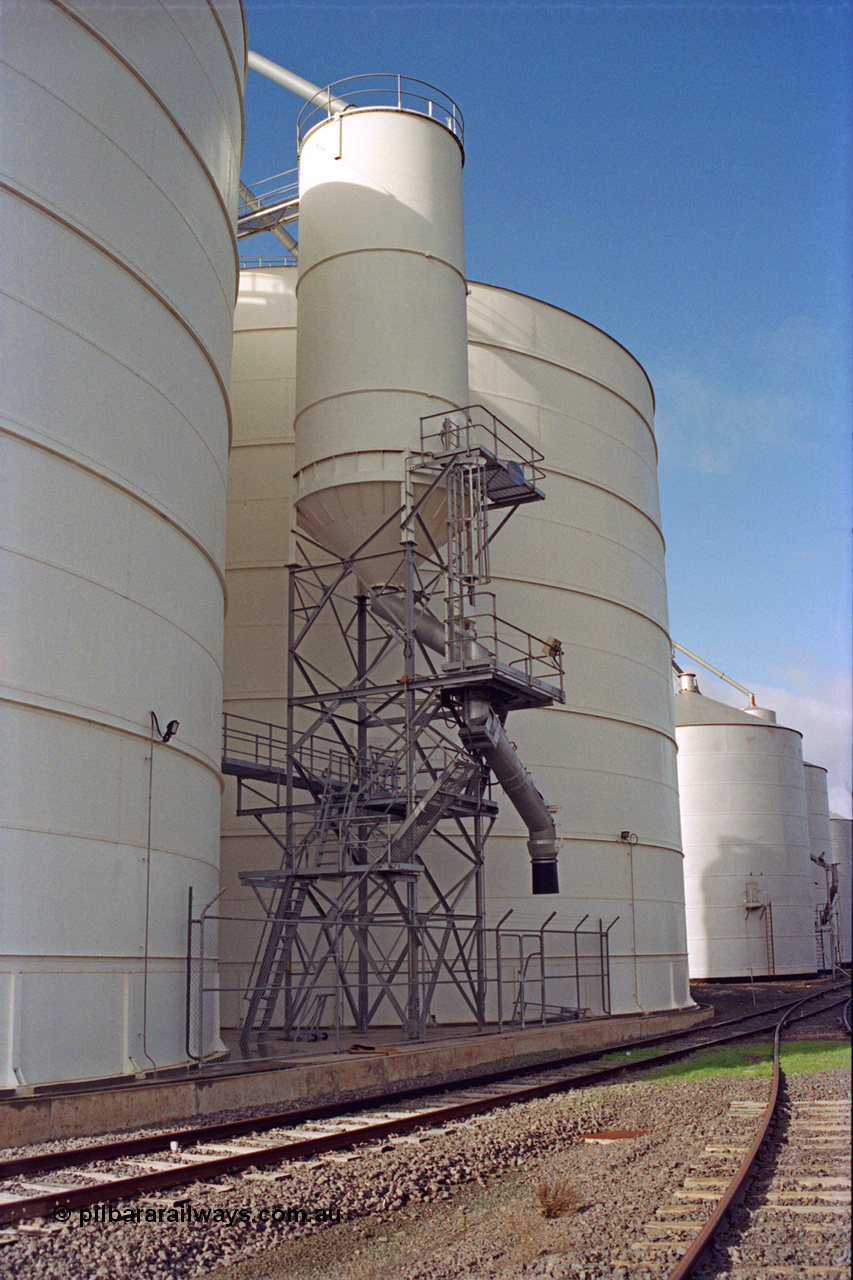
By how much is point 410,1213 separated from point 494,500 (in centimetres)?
1616

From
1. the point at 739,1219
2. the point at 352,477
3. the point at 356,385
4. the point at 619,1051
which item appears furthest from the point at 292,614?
the point at 739,1219

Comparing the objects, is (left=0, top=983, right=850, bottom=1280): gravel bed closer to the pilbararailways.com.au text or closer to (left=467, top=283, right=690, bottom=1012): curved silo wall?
the pilbararailways.com.au text

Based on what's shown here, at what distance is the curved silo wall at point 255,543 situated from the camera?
23.3 meters

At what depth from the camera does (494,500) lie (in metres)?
22.8

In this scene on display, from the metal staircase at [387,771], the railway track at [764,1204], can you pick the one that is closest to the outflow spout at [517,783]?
the metal staircase at [387,771]

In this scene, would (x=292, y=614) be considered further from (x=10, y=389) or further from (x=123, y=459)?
(x=10, y=389)

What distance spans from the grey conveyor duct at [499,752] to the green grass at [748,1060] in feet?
13.9

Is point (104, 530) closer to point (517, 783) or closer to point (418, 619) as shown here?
point (418, 619)

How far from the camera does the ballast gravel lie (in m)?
6.67

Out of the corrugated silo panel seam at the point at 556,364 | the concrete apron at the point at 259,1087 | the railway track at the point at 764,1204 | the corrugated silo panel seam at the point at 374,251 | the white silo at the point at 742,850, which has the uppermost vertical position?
the corrugated silo panel seam at the point at 556,364

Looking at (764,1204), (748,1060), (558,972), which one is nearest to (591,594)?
(558,972)

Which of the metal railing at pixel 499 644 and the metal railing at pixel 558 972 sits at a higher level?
the metal railing at pixel 499 644

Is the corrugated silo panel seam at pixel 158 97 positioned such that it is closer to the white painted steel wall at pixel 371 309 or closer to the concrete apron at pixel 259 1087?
the white painted steel wall at pixel 371 309

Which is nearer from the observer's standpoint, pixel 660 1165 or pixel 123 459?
pixel 660 1165
